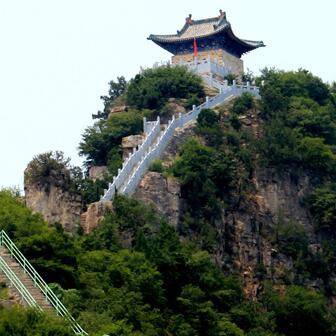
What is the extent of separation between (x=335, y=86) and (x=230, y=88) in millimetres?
9629

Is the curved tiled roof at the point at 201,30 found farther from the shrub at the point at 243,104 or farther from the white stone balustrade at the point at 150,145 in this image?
the shrub at the point at 243,104

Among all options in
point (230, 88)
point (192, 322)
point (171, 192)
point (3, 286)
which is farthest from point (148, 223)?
point (3, 286)

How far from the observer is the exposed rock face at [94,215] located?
Answer: 53.3 m

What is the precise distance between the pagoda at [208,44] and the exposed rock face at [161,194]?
15.8 m

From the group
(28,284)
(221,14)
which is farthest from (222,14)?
(28,284)

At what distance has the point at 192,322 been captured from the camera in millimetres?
43969

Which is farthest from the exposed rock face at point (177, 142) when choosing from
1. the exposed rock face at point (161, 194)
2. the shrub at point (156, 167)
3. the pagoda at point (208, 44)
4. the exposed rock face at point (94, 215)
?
the pagoda at point (208, 44)

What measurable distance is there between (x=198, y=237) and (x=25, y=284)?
920 inches

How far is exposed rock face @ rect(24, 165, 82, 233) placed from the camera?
54.2 m

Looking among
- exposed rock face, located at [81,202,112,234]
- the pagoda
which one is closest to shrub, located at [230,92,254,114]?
the pagoda

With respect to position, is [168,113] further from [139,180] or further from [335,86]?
[335,86]

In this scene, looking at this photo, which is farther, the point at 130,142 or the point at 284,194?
the point at 284,194

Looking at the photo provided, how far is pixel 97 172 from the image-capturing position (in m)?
62.0

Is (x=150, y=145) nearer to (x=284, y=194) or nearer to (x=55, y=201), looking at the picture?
(x=284, y=194)
